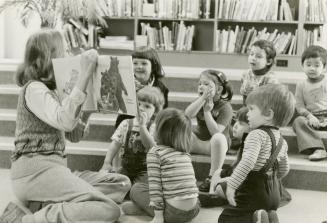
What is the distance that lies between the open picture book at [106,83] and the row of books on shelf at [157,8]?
12.3ft

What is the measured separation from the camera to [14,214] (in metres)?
2.49

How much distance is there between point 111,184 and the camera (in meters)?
2.89

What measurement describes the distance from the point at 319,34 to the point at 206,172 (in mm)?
2918

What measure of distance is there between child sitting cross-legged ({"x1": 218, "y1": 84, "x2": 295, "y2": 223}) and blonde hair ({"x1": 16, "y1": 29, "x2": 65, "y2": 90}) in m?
0.92

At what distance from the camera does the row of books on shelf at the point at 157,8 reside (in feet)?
19.6

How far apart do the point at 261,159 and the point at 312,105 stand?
58.8 inches

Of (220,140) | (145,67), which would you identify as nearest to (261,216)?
(220,140)

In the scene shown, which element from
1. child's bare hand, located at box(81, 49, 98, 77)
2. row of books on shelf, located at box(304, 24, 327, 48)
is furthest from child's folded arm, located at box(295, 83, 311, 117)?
row of books on shelf, located at box(304, 24, 327, 48)

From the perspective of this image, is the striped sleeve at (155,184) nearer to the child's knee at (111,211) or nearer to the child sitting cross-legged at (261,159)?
the child's knee at (111,211)

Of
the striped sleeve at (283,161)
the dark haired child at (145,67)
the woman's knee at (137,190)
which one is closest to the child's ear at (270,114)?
the striped sleeve at (283,161)

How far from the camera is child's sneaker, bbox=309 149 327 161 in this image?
346 cm

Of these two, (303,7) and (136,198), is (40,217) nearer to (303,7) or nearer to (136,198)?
(136,198)

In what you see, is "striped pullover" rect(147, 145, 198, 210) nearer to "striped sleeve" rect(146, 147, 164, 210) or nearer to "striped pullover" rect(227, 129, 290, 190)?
"striped sleeve" rect(146, 147, 164, 210)

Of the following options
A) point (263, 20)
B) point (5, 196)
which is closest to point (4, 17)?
point (263, 20)
